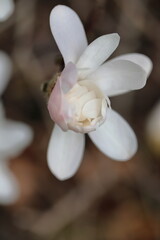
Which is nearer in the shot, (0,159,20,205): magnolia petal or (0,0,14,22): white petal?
(0,0,14,22): white petal

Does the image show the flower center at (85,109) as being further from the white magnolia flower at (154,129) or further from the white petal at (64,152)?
the white magnolia flower at (154,129)

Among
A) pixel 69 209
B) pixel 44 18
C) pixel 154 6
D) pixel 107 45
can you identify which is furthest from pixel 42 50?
pixel 107 45

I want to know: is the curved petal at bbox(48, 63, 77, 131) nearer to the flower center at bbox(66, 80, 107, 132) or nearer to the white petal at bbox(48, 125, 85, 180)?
the flower center at bbox(66, 80, 107, 132)

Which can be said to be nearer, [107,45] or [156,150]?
[107,45]

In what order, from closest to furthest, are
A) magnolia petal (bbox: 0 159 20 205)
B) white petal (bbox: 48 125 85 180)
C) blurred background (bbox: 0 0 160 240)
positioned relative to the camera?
white petal (bbox: 48 125 85 180) → magnolia petal (bbox: 0 159 20 205) → blurred background (bbox: 0 0 160 240)

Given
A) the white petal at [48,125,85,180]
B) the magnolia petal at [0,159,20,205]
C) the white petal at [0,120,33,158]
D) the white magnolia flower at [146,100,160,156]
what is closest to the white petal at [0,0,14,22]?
the white petal at [48,125,85,180]

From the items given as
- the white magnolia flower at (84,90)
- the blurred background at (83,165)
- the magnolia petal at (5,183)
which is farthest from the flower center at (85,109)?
the blurred background at (83,165)

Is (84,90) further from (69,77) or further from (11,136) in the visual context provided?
(11,136)

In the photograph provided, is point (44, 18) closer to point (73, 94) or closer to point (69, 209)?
point (69, 209)

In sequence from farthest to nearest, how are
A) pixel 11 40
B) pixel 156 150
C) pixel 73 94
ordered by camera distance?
pixel 156 150, pixel 11 40, pixel 73 94
